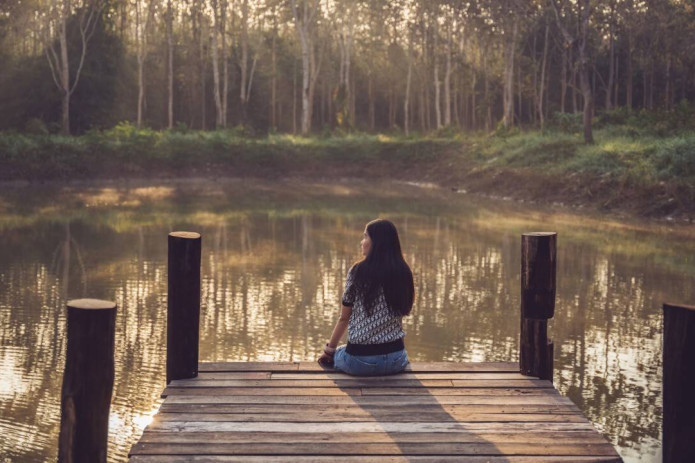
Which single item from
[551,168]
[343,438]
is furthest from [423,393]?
[551,168]

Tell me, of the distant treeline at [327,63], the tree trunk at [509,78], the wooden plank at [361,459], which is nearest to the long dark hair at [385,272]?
the wooden plank at [361,459]

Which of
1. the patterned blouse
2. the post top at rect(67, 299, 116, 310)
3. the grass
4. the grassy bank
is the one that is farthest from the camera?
the grass

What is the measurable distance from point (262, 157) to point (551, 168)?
14.5 m

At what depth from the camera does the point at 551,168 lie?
1166 inches

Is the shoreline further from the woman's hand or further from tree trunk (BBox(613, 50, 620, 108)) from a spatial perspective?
tree trunk (BBox(613, 50, 620, 108))

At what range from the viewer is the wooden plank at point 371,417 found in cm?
545

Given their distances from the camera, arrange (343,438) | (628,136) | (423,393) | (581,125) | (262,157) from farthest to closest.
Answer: (262,157), (581,125), (628,136), (423,393), (343,438)

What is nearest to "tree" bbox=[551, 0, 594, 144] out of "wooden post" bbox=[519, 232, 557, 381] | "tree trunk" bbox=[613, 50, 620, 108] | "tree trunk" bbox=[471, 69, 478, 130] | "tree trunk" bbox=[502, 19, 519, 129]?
"tree trunk" bbox=[502, 19, 519, 129]

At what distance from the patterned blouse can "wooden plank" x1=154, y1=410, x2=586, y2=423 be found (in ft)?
2.76

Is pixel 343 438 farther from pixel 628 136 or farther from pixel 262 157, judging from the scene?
pixel 262 157

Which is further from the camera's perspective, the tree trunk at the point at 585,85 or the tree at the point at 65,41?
the tree at the point at 65,41

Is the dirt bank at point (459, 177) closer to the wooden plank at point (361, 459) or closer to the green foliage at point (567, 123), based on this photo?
the green foliage at point (567, 123)

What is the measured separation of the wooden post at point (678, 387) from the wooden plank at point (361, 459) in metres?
0.33

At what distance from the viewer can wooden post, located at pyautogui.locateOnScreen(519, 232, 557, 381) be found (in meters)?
6.64
